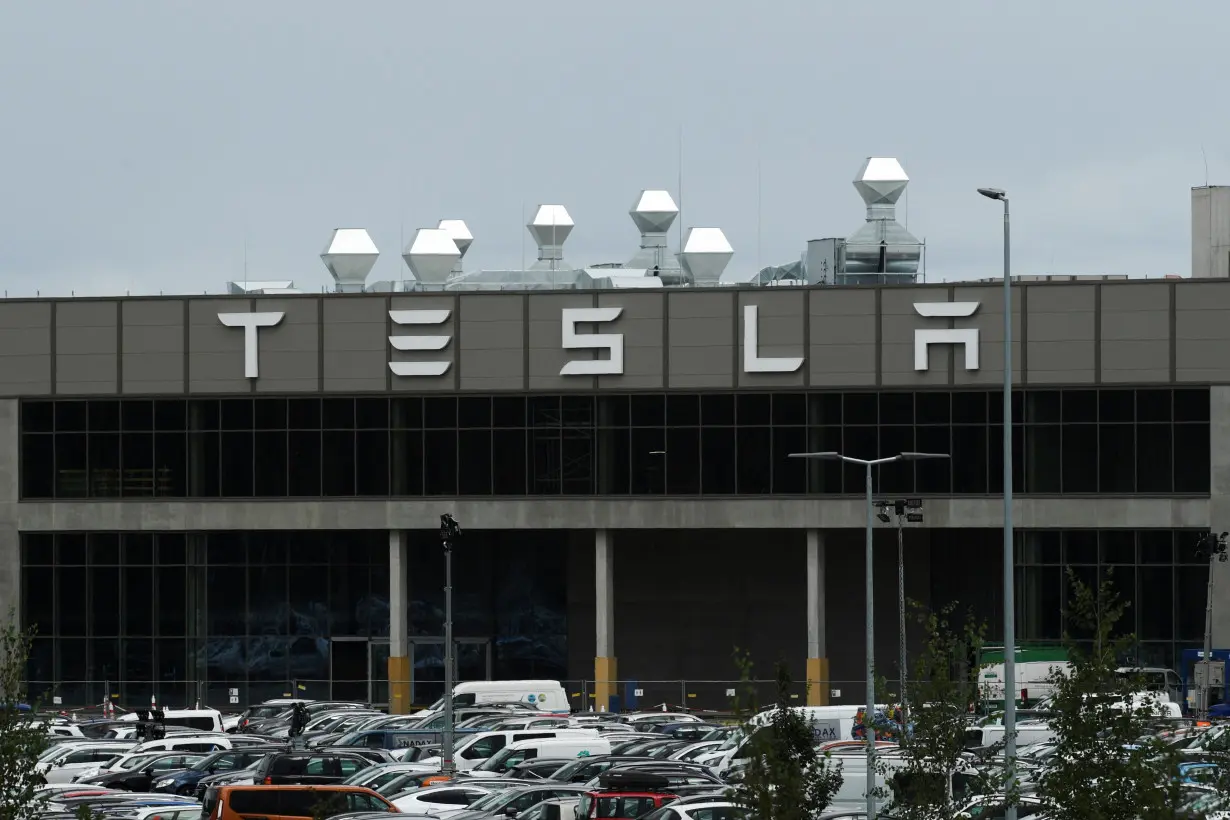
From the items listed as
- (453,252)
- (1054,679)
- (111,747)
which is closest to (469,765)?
(111,747)

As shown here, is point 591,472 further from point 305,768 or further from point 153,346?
point 305,768

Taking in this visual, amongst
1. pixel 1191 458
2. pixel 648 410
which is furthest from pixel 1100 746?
pixel 648 410

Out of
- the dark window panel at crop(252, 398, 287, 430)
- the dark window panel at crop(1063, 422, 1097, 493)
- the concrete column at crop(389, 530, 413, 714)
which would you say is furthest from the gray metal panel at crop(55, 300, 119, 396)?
the dark window panel at crop(1063, 422, 1097, 493)

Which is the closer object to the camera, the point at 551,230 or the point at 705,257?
the point at 705,257

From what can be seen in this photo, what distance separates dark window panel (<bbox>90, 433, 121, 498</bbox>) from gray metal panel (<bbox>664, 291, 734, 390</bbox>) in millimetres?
Result: 23043

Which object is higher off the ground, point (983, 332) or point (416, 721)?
point (983, 332)

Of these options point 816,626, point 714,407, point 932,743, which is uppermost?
point 714,407

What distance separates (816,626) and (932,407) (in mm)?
9692

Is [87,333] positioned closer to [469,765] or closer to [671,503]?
[671,503]

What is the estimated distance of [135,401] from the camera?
90750 millimetres

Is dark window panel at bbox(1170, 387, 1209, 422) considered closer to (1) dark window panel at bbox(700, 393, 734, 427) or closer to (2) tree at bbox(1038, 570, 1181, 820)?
(1) dark window panel at bbox(700, 393, 734, 427)

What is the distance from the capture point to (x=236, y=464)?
9069 cm

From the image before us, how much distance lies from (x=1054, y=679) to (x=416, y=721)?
4367 cm

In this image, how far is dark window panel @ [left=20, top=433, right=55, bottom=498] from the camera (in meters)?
91.1
